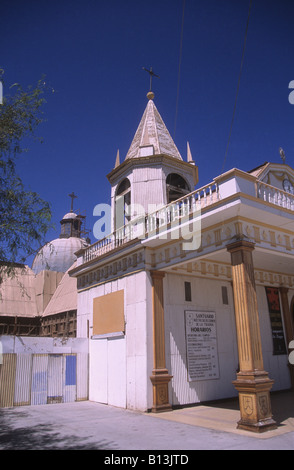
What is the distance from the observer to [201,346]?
13.4 metres

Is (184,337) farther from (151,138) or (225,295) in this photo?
(151,138)

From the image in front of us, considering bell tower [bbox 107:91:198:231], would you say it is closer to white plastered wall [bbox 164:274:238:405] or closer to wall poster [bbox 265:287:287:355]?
white plastered wall [bbox 164:274:238:405]

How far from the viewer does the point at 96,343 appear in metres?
15.4

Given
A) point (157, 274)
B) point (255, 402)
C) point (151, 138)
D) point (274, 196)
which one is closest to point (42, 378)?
point (157, 274)

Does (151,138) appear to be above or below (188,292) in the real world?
above

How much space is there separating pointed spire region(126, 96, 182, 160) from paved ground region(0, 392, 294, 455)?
1035 cm

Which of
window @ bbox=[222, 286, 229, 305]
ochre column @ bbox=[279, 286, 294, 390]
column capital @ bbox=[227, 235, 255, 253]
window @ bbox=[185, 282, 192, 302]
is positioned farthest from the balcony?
ochre column @ bbox=[279, 286, 294, 390]

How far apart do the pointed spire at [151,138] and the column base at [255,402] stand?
10305 millimetres

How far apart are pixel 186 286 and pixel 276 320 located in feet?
18.5

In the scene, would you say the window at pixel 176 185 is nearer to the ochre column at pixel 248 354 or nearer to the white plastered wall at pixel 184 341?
the white plastered wall at pixel 184 341

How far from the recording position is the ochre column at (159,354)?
11773mm

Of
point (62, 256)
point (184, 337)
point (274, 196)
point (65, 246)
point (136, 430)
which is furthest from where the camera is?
point (65, 246)

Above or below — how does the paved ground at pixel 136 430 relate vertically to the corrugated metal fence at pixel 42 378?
below

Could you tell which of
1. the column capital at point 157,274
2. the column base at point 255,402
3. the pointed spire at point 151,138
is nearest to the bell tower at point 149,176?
the pointed spire at point 151,138
